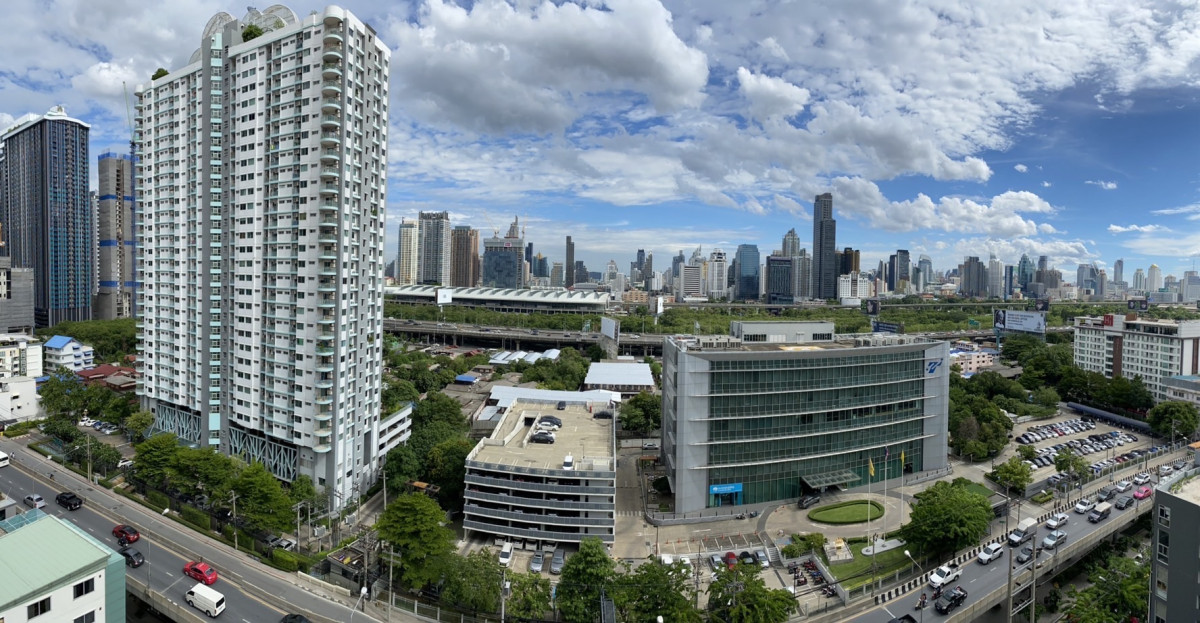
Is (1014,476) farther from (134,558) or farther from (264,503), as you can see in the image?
(134,558)

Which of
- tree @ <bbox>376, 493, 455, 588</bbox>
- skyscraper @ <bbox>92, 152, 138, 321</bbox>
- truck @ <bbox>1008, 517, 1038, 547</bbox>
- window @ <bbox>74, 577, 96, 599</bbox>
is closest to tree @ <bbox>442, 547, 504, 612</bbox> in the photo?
tree @ <bbox>376, 493, 455, 588</bbox>

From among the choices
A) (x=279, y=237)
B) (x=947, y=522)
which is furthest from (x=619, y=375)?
(x=947, y=522)

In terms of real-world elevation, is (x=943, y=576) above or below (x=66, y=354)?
below

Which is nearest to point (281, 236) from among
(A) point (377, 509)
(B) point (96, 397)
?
(A) point (377, 509)

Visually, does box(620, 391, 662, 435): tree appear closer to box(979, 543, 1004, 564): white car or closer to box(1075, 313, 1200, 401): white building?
box(979, 543, 1004, 564): white car

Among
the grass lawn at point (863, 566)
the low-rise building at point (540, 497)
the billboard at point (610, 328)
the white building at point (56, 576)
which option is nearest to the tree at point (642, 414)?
the low-rise building at point (540, 497)

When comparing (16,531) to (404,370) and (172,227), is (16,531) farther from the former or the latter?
(404,370)
